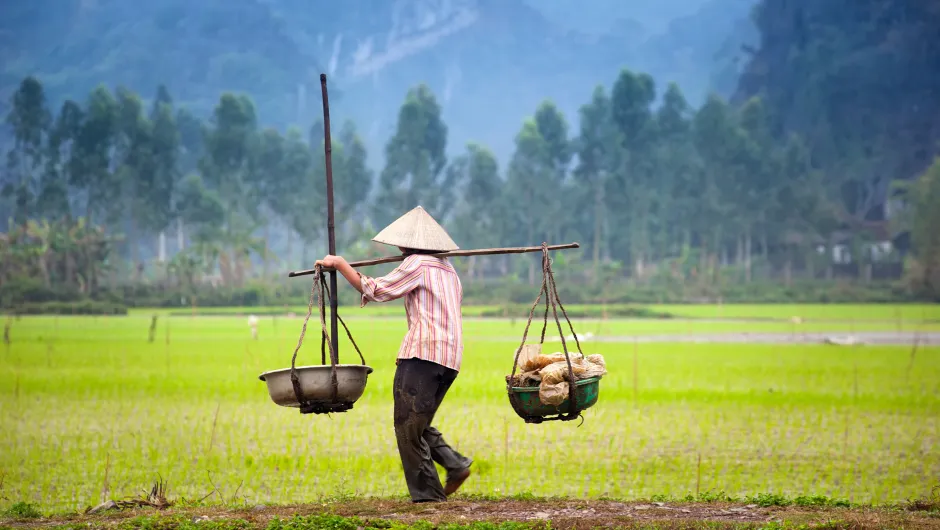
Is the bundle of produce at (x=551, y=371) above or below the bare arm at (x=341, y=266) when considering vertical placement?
below

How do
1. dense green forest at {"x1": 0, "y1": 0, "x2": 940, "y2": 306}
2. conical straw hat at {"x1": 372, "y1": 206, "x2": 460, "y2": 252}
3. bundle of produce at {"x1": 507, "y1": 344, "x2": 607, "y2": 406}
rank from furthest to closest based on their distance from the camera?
dense green forest at {"x1": 0, "y1": 0, "x2": 940, "y2": 306} < conical straw hat at {"x1": 372, "y1": 206, "x2": 460, "y2": 252} < bundle of produce at {"x1": 507, "y1": 344, "x2": 607, "y2": 406}

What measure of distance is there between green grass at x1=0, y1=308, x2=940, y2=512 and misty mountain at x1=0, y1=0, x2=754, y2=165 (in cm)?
10744

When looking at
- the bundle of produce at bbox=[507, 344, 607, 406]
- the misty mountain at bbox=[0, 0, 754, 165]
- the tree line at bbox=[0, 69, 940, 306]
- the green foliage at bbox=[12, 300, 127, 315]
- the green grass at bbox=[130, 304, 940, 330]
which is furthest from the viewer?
the misty mountain at bbox=[0, 0, 754, 165]

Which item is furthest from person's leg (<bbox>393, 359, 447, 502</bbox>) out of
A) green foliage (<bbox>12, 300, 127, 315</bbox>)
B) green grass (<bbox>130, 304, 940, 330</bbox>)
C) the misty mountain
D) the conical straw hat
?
the misty mountain

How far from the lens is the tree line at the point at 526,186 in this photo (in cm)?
6819

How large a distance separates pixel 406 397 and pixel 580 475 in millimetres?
3316

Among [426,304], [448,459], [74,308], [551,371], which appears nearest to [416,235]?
[426,304]

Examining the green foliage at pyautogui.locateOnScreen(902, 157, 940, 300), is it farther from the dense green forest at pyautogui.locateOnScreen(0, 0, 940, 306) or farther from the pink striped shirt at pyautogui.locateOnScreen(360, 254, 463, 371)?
the pink striped shirt at pyautogui.locateOnScreen(360, 254, 463, 371)

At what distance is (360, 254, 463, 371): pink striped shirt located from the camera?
600 cm

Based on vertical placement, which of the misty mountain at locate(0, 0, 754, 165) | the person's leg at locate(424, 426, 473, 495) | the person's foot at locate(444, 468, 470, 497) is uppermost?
the misty mountain at locate(0, 0, 754, 165)

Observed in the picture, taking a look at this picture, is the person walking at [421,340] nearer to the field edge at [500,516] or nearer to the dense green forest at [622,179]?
the field edge at [500,516]

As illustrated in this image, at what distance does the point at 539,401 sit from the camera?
19.6 ft

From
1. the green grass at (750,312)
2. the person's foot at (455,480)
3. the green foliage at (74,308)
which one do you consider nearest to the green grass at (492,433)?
the person's foot at (455,480)

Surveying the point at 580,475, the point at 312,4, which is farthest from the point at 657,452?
the point at 312,4
